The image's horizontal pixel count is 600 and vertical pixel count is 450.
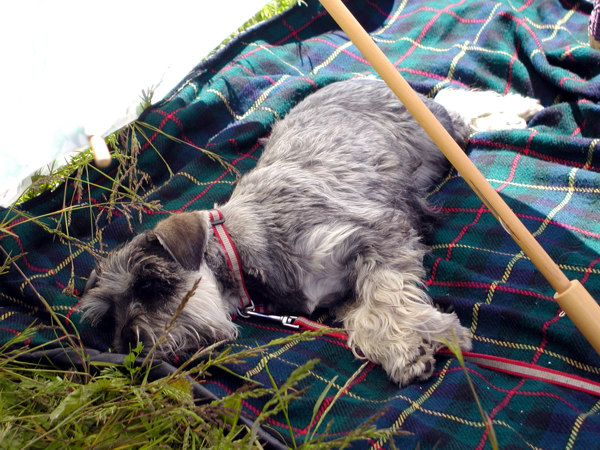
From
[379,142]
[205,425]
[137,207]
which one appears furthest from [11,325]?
[379,142]

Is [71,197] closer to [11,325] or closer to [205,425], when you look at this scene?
[11,325]

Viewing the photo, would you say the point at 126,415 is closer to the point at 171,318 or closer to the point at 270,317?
the point at 171,318

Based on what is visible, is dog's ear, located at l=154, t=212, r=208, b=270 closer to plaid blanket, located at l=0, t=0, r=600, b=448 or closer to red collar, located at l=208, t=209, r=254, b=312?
red collar, located at l=208, t=209, r=254, b=312

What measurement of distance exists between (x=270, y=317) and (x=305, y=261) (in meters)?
0.43

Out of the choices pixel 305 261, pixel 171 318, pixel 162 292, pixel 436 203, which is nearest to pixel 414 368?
pixel 305 261

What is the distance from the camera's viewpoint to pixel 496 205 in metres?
2.62

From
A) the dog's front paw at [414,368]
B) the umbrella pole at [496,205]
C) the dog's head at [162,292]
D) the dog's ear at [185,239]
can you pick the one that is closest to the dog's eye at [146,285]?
the dog's head at [162,292]

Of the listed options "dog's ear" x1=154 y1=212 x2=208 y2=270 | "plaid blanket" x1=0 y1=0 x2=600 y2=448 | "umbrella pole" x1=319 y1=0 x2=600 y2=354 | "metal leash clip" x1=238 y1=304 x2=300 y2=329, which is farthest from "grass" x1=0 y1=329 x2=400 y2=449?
"umbrella pole" x1=319 y1=0 x2=600 y2=354

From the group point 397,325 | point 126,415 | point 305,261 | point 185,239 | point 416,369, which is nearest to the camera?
point 126,415

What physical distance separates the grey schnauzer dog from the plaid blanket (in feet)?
0.64

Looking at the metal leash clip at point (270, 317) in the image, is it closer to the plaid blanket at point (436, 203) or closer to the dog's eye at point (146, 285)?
the plaid blanket at point (436, 203)

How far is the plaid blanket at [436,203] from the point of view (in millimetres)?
2816

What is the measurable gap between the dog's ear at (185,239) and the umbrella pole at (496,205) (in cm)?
136

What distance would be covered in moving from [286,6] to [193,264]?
458 cm
